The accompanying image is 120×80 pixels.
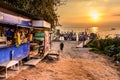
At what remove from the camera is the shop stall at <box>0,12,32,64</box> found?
1384cm

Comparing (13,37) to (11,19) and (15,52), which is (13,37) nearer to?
(15,52)

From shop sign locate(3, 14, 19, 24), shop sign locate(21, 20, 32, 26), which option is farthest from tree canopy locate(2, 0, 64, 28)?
shop sign locate(3, 14, 19, 24)

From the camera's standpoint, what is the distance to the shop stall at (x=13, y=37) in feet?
45.4

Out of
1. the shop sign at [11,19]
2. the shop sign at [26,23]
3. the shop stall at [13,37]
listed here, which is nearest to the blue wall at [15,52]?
the shop stall at [13,37]

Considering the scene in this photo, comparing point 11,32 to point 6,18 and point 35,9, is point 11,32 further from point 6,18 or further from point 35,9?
point 35,9

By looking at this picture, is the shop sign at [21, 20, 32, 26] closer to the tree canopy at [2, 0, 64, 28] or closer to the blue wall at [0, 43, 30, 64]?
the blue wall at [0, 43, 30, 64]

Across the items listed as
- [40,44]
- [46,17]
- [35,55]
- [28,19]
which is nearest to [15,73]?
[28,19]

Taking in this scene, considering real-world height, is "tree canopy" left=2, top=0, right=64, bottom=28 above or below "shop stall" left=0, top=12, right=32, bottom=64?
above

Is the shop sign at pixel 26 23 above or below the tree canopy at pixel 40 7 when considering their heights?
below

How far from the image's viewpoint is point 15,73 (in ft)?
47.7

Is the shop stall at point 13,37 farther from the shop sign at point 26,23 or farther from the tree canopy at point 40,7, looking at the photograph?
the tree canopy at point 40,7

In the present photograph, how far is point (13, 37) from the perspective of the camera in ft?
52.0

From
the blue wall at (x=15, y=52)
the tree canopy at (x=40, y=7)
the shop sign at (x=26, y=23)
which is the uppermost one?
the tree canopy at (x=40, y=7)

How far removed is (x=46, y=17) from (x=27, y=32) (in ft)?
37.5
